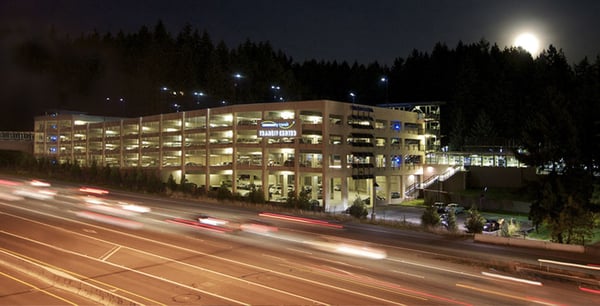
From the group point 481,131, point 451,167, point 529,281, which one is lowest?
point 529,281

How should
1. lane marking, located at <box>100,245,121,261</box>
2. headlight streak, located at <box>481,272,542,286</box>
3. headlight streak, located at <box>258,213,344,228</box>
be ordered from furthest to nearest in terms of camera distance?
1. headlight streak, located at <box>258,213,344,228</box>
2. lane marking, located at <box>100,245,121,261</box>
3. headlight streak, located at <box>481,272,542,286</box>

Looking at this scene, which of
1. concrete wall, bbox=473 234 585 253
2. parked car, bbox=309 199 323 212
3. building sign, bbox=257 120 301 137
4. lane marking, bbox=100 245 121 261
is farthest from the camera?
building sign, bbox=257 120 301 137

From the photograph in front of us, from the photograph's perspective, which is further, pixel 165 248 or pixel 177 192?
pixel 177 192

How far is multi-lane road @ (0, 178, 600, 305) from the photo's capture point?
17.6 metres

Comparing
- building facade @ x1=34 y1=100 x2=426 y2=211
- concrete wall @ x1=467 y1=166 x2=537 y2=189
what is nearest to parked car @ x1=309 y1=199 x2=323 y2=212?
building facade @ x1=34 y1=100 x2=426 y2=211

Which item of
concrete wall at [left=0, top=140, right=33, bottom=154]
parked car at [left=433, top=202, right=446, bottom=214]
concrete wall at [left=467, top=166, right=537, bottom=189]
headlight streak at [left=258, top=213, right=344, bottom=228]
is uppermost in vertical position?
concrete wall at [left=0, top=140, right=33, bottom=154]

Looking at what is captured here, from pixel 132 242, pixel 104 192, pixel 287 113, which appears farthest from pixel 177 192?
pixel 132 242

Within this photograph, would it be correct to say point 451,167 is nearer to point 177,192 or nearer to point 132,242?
point 177,192

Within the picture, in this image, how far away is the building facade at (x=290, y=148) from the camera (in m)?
61.3

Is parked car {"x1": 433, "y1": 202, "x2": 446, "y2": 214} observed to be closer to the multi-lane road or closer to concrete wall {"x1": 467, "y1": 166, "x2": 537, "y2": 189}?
concrete wall {"x1": 467, "y1": 166, "x2": 537, "y2": 189}

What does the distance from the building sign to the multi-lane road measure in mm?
25772

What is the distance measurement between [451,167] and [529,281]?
2014 inches

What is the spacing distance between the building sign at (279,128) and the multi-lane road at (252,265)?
25772 mm

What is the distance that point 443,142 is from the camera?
317 ft
